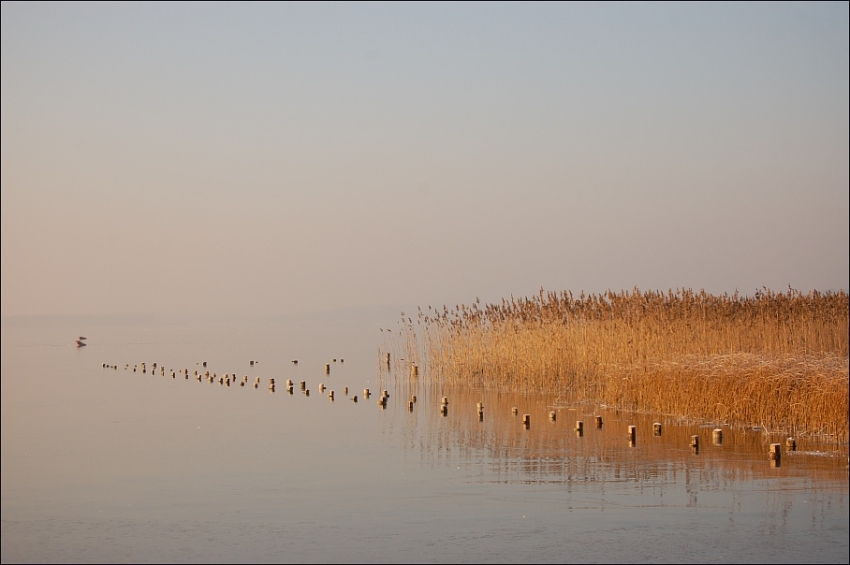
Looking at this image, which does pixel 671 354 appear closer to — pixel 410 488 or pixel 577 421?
pixel 577 421

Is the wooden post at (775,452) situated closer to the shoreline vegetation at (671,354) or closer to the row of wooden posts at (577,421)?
the row of wooden posts at (577,421)

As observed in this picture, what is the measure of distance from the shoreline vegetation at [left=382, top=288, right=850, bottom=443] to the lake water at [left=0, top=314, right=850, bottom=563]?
735 mm

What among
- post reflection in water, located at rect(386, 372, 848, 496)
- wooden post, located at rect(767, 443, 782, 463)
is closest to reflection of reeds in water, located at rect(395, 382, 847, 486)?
post reflection in water, located at rect(386, 372, 848, 496)

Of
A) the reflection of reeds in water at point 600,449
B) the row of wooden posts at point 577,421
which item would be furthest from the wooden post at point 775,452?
the reflection of reeds in water at point 600,449

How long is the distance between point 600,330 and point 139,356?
3372 centimetres

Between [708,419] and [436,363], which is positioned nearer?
[708,419]

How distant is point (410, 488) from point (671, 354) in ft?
32.4

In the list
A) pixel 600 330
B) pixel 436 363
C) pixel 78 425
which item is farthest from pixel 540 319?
pixel 78 425

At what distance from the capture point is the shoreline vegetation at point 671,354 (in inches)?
682

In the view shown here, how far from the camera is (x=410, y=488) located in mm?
13953

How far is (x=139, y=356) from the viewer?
51.7 m

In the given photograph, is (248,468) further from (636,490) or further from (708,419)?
(708,419)

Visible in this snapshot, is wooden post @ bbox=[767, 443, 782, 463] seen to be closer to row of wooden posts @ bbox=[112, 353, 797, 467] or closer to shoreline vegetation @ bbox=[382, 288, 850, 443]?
row of wooden posts @ bbox=[112, 353, 797, 467]

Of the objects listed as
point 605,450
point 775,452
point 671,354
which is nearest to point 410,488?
point 605,450
